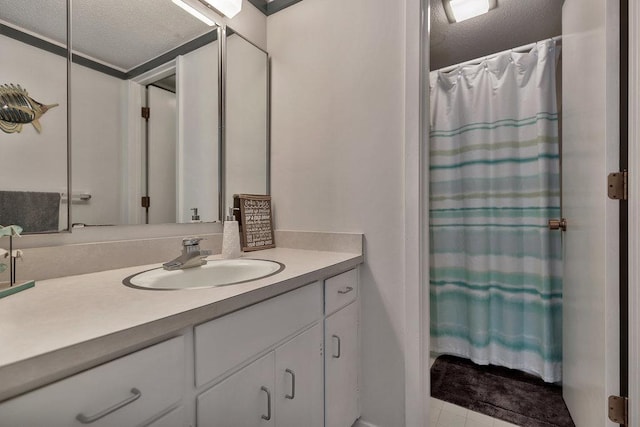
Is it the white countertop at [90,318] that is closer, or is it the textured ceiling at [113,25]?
the white countertop at [90,318]

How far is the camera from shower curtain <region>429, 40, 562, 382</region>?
1.66m

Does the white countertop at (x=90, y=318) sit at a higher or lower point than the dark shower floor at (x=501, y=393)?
higher

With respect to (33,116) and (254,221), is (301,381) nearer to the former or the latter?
(254,221)

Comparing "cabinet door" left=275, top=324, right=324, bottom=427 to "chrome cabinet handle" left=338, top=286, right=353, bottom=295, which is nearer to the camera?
"cabinet door" left=275, top=324, right=324, bottom=427

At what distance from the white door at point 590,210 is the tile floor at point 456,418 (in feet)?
1.15

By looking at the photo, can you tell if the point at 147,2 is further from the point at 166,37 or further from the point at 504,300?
the point at 504,300

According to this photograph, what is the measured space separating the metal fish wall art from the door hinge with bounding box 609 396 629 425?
1981 mm

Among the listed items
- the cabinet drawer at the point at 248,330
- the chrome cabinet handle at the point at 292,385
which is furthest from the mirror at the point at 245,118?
the chrome cabinet handle at the point at 292,385

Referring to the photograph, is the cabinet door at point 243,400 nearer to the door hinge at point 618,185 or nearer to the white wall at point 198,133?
the white wall at point 198,133

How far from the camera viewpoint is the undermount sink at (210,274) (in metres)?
0.92

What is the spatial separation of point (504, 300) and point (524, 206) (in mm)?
576

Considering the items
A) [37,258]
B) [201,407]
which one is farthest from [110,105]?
[201,407]

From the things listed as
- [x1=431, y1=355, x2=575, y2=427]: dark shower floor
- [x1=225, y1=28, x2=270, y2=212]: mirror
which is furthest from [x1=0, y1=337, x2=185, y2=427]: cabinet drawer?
[x1=431, y1=355, x2=575, y2=427]: dark shower floor

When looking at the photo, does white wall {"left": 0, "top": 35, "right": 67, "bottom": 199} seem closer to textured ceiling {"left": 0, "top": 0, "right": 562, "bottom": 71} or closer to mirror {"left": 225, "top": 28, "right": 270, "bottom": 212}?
textured ceiling {"left": 0, "top": 0, "right": 562, "bottom": 71}
